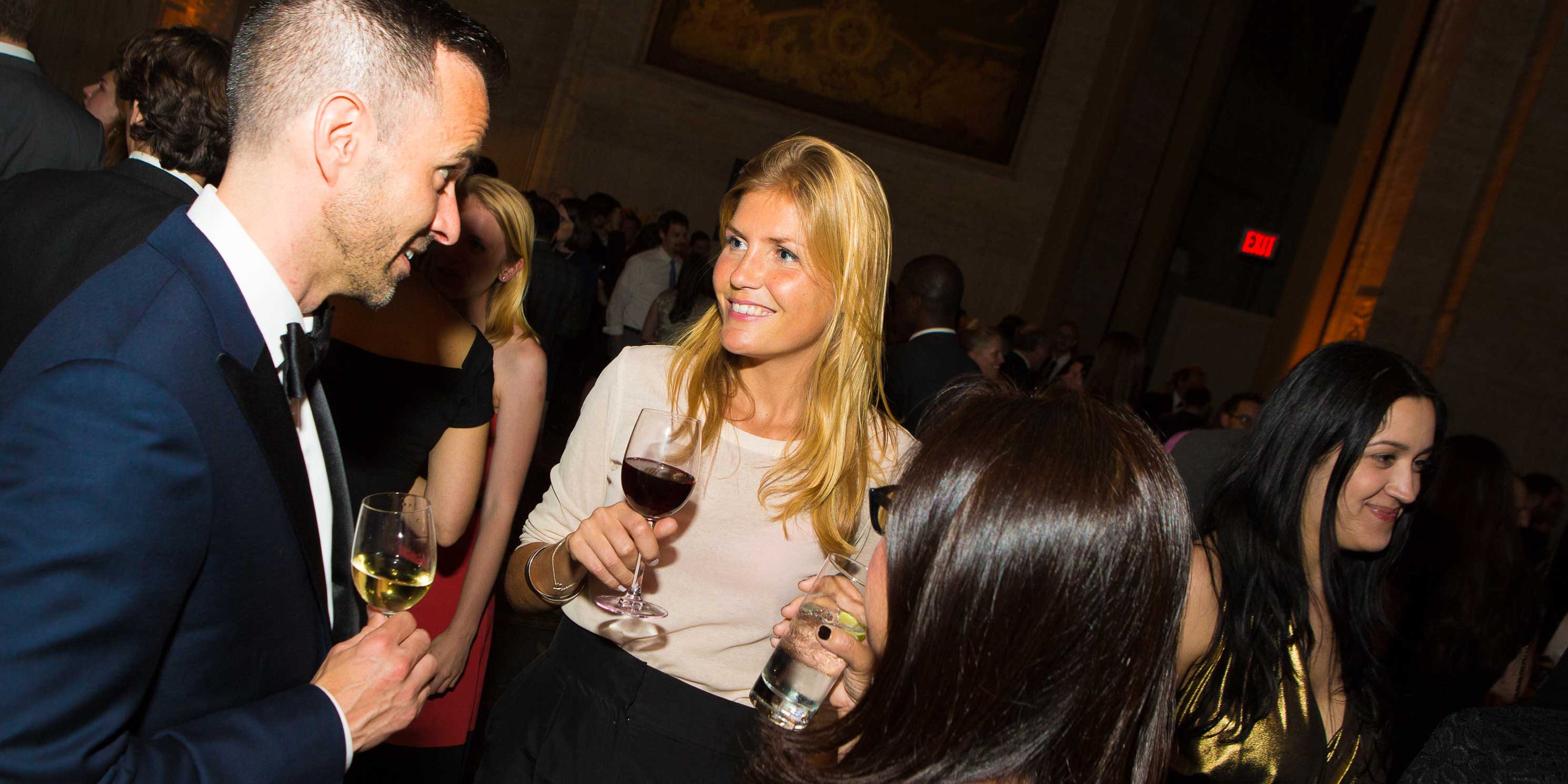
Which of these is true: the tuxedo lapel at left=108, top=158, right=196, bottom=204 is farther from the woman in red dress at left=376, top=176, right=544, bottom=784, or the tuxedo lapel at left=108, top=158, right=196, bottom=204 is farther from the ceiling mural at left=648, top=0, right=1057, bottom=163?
the ceiling mural at left=648, top=0, right=1057, bottom=163

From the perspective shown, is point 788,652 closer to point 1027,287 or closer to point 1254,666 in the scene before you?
point 1254,666

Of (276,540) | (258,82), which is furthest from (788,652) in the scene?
(258,82)

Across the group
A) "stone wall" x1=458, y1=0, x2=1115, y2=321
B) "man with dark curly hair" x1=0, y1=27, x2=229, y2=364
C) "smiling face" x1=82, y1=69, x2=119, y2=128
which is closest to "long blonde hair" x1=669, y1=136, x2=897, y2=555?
"man with dark curly hair" x1=0, y1=27, x2=229, y2=364

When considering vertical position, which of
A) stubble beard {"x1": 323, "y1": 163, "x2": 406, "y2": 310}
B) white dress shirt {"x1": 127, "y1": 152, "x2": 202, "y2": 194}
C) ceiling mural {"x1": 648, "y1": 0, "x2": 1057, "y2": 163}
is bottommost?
white dress shirt {"x1": 127, "y1": 152, "x2": 202, "y2": 194}

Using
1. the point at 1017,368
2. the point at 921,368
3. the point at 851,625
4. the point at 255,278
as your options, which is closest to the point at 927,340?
the point at 921,368

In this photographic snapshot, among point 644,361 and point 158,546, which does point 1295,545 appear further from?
point 158,546

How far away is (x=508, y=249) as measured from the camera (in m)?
3.00

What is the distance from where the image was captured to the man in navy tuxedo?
97 cm

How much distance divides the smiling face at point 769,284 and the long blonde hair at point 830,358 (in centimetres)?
2

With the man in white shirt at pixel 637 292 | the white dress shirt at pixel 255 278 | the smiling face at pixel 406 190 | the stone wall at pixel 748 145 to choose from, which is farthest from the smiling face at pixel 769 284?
the stone wall at pixel 748 145

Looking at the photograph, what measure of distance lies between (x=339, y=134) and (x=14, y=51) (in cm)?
234

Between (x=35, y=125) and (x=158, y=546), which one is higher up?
(x=35, y=125)

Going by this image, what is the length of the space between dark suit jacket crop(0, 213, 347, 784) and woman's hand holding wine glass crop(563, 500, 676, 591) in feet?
1.34

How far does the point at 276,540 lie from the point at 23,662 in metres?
0.28
